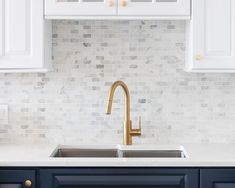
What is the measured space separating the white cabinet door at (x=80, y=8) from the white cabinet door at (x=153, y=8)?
66mm

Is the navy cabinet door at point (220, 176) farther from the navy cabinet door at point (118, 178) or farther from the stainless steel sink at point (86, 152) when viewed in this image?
the stainless steel sink at point (86, 152)

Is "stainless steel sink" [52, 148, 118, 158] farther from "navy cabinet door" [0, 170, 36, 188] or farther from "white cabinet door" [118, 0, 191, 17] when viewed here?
"white cabinet door" [118, 0, 191, 17]

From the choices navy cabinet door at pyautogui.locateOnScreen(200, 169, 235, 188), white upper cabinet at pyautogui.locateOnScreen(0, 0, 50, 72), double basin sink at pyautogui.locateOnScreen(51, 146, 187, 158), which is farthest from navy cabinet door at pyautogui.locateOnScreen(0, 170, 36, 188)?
navy cabinet door at pyautogui.locateOnScreen(200, 169, 235, 188)

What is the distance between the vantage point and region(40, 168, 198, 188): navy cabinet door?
223 centimetres

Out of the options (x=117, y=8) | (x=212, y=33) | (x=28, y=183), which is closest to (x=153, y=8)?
(x=117, y=8)

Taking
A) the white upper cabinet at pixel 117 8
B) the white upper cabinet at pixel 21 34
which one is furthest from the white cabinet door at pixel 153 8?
the white upper cabinet at pixel 21 34

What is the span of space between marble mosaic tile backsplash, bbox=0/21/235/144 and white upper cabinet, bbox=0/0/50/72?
1.05 ft

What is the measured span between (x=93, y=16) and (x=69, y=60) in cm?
42

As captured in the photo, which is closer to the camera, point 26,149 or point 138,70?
point 26,149

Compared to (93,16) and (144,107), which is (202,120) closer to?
(144,107)

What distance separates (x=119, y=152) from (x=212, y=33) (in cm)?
87

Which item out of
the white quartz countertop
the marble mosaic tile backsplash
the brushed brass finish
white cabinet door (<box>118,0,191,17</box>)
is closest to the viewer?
the white quartz countertop

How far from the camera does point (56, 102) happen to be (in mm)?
2824

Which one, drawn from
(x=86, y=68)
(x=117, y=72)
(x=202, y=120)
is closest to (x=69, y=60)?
(x=86, y=68)
